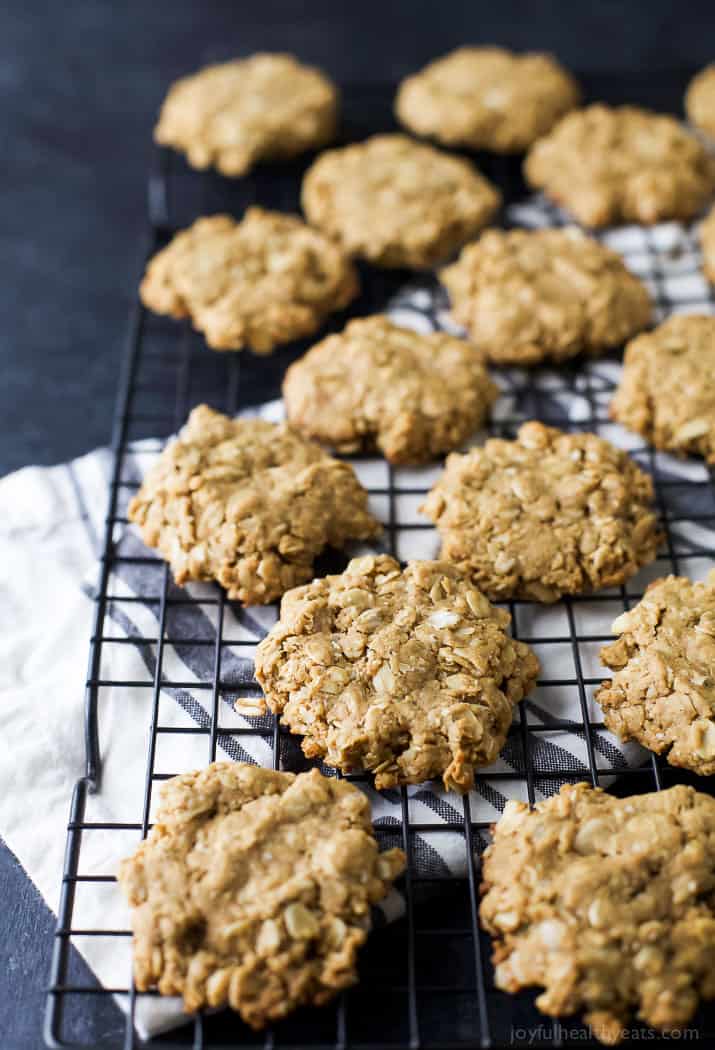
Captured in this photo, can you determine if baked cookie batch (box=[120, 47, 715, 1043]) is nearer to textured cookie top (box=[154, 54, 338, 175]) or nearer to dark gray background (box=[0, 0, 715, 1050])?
textured cookie top (box=[154, 54, 338, 175])

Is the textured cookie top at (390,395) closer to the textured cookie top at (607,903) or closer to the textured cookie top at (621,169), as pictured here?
the textured cookie top at (621,169)

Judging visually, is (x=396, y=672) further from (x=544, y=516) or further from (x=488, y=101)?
(x=488, y=101)

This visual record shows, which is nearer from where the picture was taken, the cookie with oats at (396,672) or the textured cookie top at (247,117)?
the cookie with oats at (396,672)

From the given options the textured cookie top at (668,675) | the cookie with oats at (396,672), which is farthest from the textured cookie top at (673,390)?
the cookie with oats at (396,672)

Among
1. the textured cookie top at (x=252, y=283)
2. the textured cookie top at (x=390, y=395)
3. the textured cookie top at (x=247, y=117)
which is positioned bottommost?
the textured cookie top at (x=390, y=395)

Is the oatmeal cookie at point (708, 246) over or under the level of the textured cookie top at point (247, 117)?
under

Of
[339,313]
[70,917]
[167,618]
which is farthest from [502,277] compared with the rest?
[70,917]

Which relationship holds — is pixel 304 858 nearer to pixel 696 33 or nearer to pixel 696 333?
pixel 696 333
